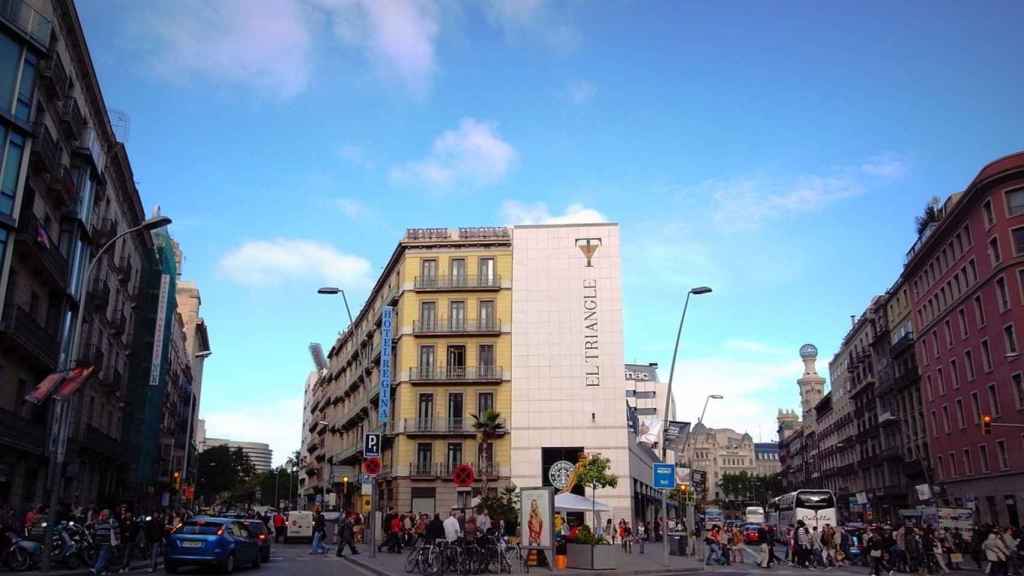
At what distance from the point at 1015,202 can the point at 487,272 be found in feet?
109

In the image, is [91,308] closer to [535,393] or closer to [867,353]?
[535,393]

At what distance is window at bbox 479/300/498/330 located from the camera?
57062 millimetres

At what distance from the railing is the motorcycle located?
37.7 meters

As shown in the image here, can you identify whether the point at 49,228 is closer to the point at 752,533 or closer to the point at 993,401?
the point at 752,533

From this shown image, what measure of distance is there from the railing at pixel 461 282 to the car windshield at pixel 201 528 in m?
36.1

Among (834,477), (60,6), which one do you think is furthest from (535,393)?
(834,477)

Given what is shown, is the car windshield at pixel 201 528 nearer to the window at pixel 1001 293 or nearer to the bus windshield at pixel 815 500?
the bus windshield at pixel 815 500

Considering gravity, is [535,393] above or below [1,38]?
below

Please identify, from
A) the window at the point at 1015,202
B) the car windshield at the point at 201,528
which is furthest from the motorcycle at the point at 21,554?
the window at the point at 1015,202

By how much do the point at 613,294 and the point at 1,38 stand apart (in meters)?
41.0

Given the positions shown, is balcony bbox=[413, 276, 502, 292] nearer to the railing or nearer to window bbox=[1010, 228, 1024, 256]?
the railing

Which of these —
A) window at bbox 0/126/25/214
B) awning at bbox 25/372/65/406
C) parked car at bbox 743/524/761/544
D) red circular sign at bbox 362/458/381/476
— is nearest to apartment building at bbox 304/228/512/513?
parked car at bbox 743/524/761/544

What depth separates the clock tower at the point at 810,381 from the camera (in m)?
136

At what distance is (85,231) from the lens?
33062 mm
